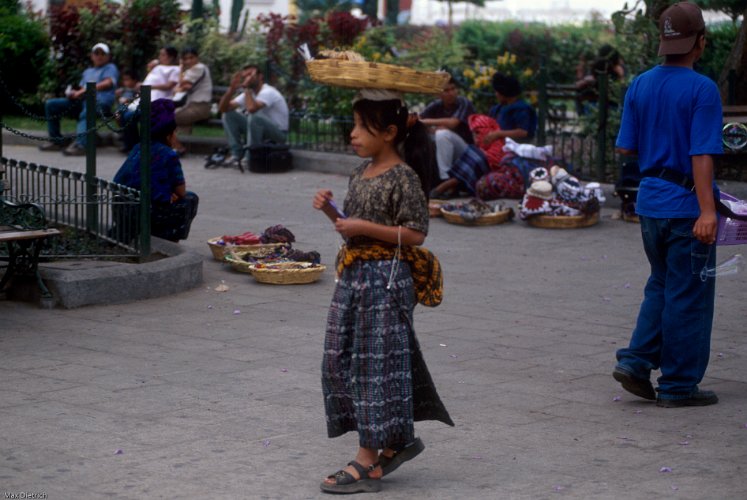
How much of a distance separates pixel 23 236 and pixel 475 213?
5261mm

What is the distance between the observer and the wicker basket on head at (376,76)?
15.9ft

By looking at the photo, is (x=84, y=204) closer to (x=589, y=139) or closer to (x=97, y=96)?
(x=589, y=139)

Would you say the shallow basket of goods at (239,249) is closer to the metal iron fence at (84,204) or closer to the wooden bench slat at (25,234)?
the metal iron fence at (84,204)

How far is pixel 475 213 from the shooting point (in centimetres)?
1232

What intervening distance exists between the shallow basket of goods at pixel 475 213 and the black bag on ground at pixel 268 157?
169 inches

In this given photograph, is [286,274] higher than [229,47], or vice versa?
[229,47]

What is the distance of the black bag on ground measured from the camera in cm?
1645

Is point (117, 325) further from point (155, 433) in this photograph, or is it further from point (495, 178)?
point (495, 178)

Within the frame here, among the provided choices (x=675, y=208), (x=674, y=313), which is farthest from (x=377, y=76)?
(x=674, y=313)

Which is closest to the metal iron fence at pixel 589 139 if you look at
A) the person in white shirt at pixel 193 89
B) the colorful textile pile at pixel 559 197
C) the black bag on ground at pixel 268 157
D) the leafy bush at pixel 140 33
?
the colorful textile pile at pixel 559 197

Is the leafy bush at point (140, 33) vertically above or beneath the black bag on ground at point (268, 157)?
above

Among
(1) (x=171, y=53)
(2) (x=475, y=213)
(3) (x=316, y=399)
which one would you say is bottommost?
(3) (x=316, y=399)

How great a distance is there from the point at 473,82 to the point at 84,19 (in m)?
7.48

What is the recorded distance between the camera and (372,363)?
493 centimetres
